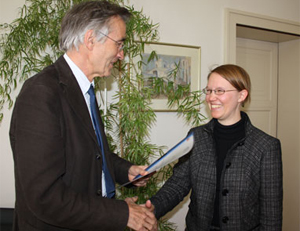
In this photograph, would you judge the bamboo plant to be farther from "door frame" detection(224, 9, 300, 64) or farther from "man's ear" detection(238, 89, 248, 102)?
"door frame" detection(224, 9, 300, 64)

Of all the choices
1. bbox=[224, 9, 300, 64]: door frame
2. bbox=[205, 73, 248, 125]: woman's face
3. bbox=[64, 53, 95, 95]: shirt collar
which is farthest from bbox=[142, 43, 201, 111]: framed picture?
bbox=[64, 53, 95, 95]: shirt collar

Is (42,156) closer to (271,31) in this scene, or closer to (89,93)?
(89,93)

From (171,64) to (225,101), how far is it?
3.91ft

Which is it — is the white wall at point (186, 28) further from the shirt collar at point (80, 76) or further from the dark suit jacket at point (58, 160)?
the dark suit jacket at point (58, 160)

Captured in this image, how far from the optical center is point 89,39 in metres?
1.28

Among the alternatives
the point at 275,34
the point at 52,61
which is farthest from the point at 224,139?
the point at 275,34

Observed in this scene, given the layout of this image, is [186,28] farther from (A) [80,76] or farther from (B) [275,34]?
(A) [80,76]

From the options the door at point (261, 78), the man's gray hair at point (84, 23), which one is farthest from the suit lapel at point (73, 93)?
the door at point (261, 78)

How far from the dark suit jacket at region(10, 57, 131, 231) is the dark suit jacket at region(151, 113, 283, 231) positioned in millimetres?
587

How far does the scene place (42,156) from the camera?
99 cm

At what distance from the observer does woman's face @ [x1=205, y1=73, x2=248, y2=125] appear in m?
1.59

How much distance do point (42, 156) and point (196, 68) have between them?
2.12 meters

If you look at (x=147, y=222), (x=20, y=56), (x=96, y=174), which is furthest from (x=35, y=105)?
(x=20, y=56)

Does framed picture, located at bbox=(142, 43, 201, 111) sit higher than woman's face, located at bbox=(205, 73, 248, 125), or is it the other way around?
framed picture, located at bbox=(142, 43, 201, 111)
